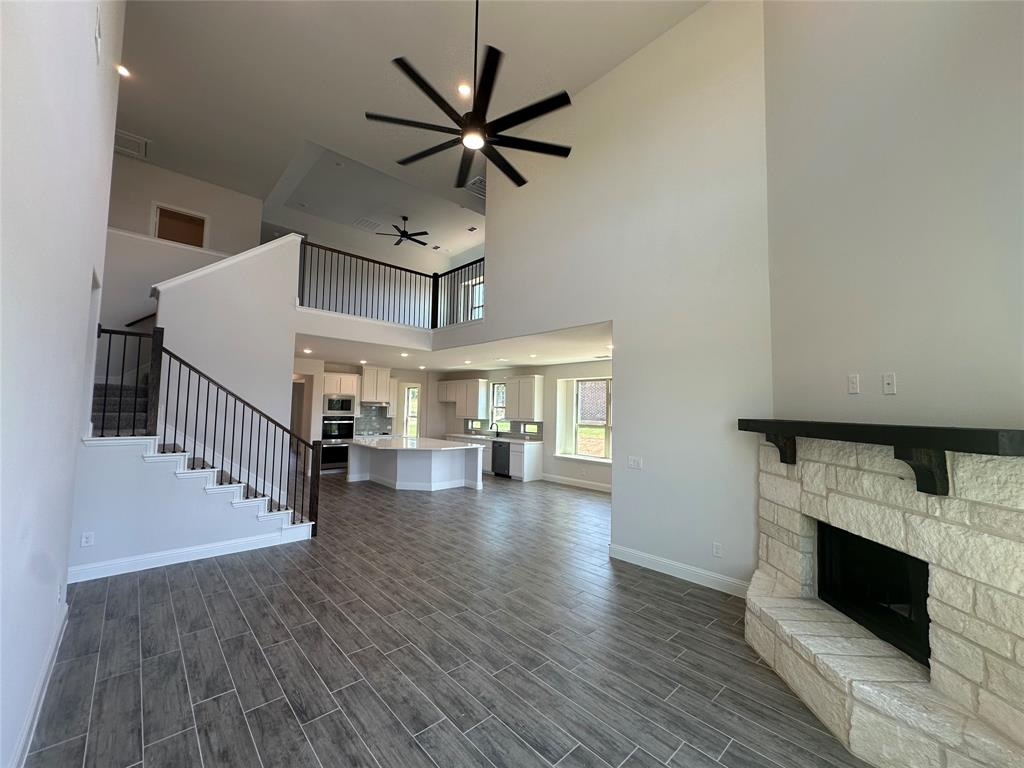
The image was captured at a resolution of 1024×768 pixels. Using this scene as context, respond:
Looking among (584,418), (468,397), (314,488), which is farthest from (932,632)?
(468,397)

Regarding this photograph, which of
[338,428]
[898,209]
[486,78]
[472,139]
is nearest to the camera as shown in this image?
[898,209]

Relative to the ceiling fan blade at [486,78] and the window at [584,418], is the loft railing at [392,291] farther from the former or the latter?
the ceiling fan blade at [486,78]

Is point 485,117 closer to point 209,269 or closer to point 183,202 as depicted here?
point 209,269

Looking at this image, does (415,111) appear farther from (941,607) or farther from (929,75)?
(941,607)

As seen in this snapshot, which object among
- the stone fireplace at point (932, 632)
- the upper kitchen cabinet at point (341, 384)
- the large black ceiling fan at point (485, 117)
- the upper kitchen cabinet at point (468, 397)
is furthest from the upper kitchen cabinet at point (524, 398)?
the stone fireplace at point (932, 632)

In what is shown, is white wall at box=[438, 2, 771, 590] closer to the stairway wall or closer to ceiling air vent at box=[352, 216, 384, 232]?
the stairway wall

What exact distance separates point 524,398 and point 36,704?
752 centimetres

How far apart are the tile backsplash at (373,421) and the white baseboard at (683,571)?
7.30 meters

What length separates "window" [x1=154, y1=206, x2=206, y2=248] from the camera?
21.7 feet

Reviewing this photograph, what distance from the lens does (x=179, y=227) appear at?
6.80m

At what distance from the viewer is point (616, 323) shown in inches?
165

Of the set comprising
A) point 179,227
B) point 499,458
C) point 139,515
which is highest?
point 179,227

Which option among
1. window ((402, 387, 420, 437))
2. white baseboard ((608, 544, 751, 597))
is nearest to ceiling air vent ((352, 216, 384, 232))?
window ((402, 387, 420, 437))

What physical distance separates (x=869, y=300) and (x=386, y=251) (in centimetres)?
957
